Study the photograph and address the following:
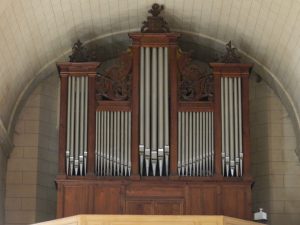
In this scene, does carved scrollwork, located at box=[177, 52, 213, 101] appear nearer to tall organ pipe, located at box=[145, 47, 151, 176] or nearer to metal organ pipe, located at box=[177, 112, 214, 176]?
metal organ pipe, located at box=[177, 112, 214, 176]

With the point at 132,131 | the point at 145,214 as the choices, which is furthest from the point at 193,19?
the point at 145,214

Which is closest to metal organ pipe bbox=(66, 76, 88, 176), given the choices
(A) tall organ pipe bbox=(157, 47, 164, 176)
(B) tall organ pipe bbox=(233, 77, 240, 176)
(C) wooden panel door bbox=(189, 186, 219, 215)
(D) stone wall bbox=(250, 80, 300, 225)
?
(A) tall organ pipe bbox=(157, 47, 164, 176)

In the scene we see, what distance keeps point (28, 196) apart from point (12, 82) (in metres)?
2.01

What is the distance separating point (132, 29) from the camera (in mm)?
16328

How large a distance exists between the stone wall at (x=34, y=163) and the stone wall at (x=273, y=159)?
3488 mm

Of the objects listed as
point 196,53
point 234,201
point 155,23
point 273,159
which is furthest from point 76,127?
point 273,159

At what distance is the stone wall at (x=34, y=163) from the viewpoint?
51.9 feet

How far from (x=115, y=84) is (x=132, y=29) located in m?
1.38

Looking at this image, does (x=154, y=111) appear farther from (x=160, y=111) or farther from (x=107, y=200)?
(x=107, y=200)

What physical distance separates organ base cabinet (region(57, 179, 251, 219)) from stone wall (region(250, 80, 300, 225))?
1.30 metres

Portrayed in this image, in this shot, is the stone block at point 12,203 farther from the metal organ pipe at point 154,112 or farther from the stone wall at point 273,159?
the stone wall at point 273,159

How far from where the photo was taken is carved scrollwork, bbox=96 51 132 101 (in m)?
15.3

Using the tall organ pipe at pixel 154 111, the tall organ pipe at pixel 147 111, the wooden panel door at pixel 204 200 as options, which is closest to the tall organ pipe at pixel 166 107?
the tall organ pipe at pixel 154 111

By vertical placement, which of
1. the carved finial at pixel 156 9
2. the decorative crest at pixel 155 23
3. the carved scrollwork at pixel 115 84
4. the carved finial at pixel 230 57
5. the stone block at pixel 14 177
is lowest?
the stone block at pixel 14 177
